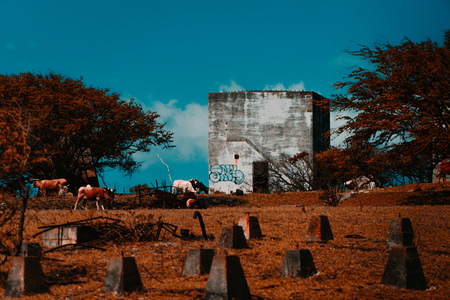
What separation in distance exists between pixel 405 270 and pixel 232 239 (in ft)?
11.3

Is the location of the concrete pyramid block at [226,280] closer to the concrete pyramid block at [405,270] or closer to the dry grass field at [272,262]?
the dry grass field at [272,262]

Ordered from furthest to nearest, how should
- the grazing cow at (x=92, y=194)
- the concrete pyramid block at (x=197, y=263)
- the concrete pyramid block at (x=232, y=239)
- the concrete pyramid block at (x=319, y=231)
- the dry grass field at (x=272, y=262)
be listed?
1. the grazing cow at (x=92, y=194)
2. the concrete pyramid block at (x=319, y=231)
3. the concrete pyramid block at (x=232, y=239)
4. the concrete pyramid block at (x=197, y=263)
5. the dry grass field at (x=272, y=262)

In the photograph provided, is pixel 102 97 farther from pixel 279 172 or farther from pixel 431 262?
pixel 431 262

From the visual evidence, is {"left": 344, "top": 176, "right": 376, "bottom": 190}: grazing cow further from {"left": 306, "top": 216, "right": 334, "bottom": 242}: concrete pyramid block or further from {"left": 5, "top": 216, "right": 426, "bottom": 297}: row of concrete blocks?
{"left": 5, "top": 216, "right": 426, "bottom": 297}: row of concrete blocks

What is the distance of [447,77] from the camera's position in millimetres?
22219

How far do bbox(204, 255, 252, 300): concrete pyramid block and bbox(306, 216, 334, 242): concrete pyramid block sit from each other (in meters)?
4.84

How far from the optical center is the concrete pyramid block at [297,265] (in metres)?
6.89

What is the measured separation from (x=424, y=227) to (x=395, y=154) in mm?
11595

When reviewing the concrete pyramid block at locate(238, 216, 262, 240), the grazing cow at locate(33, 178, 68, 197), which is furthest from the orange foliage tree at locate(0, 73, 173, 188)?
the concrete pyramid block at locate(238, 216, 262, 240)

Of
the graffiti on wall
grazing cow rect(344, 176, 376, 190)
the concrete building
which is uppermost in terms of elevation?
the concrete building

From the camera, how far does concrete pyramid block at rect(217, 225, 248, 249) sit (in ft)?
29.6

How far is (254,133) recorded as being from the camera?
42.9 meters

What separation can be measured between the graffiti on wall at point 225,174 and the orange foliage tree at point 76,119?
8.32 m

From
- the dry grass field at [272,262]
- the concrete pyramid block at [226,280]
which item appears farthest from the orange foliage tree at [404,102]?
the concrete pyramid block at [226,280]
